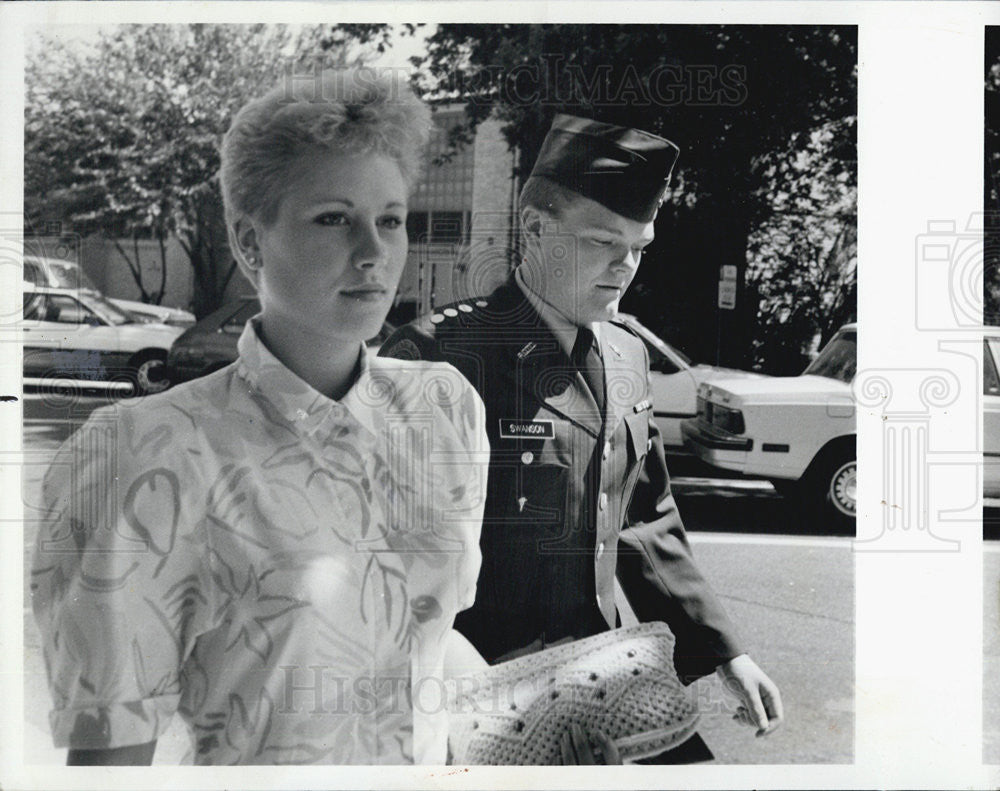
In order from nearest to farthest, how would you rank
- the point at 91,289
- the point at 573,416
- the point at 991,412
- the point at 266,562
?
1. the point at 266,562
2. the point at 91,289
3. the point at 573,416
4. the point at 991,412

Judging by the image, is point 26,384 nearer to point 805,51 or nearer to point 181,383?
point 181,383

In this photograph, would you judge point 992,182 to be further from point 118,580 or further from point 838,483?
point 118,580

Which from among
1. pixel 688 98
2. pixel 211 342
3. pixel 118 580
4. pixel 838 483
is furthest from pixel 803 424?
pixel 118 580

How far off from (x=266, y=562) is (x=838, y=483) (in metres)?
2.18

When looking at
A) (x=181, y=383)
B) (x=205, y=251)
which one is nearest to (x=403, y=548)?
(x=181, y=383)

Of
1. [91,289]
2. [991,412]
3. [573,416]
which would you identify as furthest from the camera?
[991,412]

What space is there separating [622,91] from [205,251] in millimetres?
1647

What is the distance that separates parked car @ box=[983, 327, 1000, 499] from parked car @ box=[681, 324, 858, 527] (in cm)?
51

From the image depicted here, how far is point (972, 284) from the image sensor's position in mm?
4410

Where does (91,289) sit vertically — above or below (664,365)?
above

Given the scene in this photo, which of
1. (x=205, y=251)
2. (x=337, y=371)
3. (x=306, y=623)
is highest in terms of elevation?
(x=205, y=251)

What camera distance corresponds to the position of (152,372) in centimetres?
423
